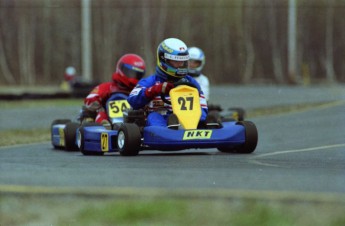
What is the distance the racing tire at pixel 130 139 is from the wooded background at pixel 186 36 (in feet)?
125

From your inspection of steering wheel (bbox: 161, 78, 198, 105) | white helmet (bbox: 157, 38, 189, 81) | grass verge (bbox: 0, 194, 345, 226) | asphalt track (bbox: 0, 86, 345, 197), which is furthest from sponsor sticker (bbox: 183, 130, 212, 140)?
grass verge (bbox: 0, 194, 345, 226)

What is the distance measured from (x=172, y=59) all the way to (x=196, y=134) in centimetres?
118

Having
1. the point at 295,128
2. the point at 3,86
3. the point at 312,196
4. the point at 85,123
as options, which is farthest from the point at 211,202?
the point at 3,86

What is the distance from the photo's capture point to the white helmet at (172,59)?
1264cm

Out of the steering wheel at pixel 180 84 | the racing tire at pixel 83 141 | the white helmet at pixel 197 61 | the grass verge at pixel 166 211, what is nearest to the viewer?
the grass verge at pixel 166 211

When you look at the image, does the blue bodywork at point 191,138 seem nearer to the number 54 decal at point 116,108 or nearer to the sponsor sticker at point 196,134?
the sponsor sticker at point 196,134

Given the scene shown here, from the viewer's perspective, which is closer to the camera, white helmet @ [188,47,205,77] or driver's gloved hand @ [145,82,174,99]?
driver's gloved hand @ [145,82,174,99]

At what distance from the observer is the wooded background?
51.2 m

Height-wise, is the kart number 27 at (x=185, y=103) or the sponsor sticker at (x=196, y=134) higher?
the kart number 27 at (x=185, y=103)

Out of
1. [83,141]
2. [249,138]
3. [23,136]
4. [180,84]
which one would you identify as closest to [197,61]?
[23,136]

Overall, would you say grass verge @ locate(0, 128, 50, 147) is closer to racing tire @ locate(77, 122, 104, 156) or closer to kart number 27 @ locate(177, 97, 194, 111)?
racing tire @ locate(77, 122, 104, 156)

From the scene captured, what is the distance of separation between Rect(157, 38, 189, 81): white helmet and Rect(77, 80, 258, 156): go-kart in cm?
33

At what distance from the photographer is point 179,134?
38.8 feet

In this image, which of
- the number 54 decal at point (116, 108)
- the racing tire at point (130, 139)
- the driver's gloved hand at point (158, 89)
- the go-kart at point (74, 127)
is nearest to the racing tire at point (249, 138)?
the driver's gloved hand at point (158, 89)
